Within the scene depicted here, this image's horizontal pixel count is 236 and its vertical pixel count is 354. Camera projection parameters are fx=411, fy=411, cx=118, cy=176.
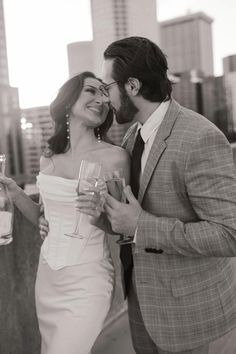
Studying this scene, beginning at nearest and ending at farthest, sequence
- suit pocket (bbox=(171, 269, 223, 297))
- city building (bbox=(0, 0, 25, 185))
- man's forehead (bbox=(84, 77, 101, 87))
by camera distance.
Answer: suit pocket (bbox=(171, 269, 223, 297)) < man's forehead (bbox=(84, 77, 101, 87)) < city building (bbox=(0, 0, 25, 185))

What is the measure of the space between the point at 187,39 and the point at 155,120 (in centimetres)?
11175

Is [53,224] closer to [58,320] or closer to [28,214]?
[28,214]

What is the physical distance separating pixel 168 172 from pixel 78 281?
0.79 metres

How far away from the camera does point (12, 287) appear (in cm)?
261

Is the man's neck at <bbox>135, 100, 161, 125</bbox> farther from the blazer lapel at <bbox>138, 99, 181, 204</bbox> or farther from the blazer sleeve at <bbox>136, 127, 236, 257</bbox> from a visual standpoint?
the blazer sleeve at <bbox>136, 127, 236, 257</bbox>

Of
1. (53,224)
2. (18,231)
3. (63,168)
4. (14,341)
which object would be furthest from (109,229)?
(14,341)

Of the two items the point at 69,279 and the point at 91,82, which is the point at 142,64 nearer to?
the point at 91,82

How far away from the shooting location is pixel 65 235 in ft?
6.87

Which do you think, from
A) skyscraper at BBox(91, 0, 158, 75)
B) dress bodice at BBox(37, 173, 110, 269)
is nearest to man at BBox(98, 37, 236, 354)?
dress bodice at BBox(37, 173, 110, 269)

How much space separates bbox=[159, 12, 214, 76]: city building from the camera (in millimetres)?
103312

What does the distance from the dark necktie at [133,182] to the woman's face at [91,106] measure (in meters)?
0.39

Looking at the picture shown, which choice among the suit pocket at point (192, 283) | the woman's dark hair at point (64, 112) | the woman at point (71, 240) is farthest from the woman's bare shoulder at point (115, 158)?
the suit pocket at point (192, 283)

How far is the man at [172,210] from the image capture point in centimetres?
156

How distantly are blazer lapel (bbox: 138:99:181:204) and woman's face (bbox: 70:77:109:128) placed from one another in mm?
630
